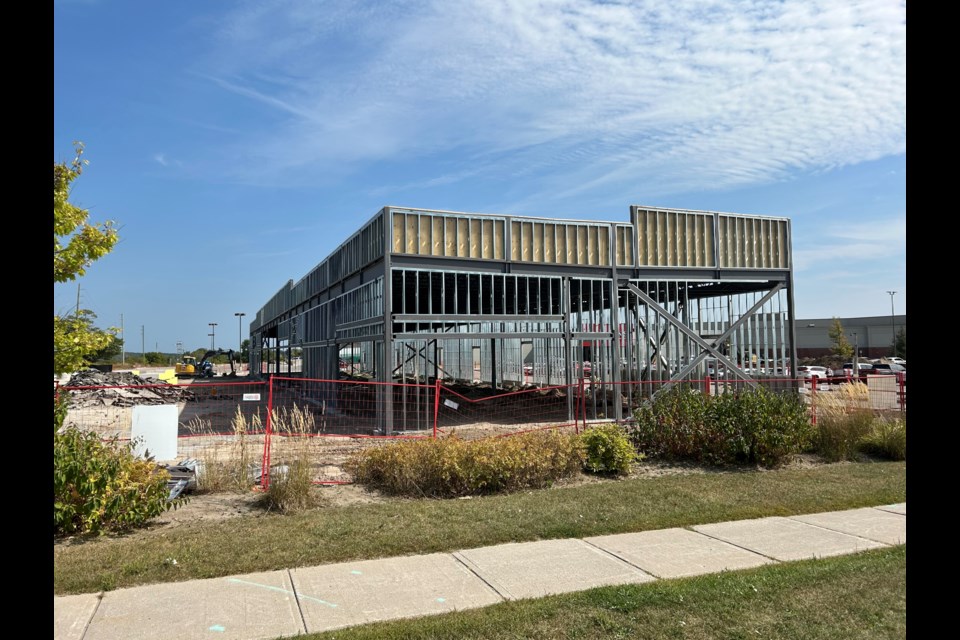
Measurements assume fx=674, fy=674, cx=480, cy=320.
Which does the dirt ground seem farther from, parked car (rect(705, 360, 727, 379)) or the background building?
the background building

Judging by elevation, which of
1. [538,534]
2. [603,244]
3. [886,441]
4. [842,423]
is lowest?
[538,534]

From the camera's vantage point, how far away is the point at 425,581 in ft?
19.9

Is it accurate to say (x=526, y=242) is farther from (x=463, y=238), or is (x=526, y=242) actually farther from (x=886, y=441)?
(x=886, y=441)

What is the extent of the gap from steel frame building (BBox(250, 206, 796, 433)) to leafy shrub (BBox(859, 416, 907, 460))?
3.52 metres

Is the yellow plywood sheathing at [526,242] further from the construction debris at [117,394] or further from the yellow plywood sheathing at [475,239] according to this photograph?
the construction debris at [117,394]

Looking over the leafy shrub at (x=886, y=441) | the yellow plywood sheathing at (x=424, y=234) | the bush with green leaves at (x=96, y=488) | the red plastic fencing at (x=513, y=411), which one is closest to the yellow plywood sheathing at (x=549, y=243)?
the yellow plywood sheathing at (x=424, y=234)

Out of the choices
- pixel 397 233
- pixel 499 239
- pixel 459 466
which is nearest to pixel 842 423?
pixel 459 466

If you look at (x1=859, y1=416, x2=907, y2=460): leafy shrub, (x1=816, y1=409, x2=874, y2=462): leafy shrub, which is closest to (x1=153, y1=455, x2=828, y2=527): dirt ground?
(x1=816, y1=409, x2=874, y2=462): leafy shrub

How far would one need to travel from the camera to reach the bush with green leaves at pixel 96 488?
7293 mm

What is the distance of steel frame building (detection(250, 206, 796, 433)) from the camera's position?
17656 mm

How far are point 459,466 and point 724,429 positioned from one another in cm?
511

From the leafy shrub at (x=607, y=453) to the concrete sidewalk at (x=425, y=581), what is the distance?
3102 millimetres
